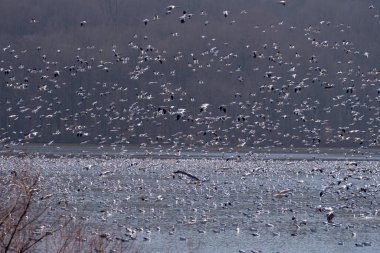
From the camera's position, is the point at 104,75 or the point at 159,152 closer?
the point at 159,152

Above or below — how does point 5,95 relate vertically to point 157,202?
above

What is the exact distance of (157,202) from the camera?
37.5 metres

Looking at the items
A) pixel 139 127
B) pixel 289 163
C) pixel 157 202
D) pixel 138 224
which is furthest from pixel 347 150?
pixel 138 224

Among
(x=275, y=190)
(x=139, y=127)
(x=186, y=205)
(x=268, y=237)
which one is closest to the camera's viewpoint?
(x=268, y=237)

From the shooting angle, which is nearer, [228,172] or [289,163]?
[228,172]

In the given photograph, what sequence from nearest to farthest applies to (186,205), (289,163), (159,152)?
(186,205) < (289,163) < (159,152)

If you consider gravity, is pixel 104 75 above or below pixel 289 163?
above

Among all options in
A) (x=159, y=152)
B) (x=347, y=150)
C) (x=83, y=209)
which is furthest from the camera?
(x=347, y=150)

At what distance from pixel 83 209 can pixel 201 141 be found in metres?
65.7

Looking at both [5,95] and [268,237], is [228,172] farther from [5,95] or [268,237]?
[5,95]

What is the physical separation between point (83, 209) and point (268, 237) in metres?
7.35

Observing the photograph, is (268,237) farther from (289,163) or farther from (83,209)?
(289,163)

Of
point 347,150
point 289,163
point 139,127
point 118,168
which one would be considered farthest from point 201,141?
point 118,168

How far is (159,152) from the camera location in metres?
86.4
